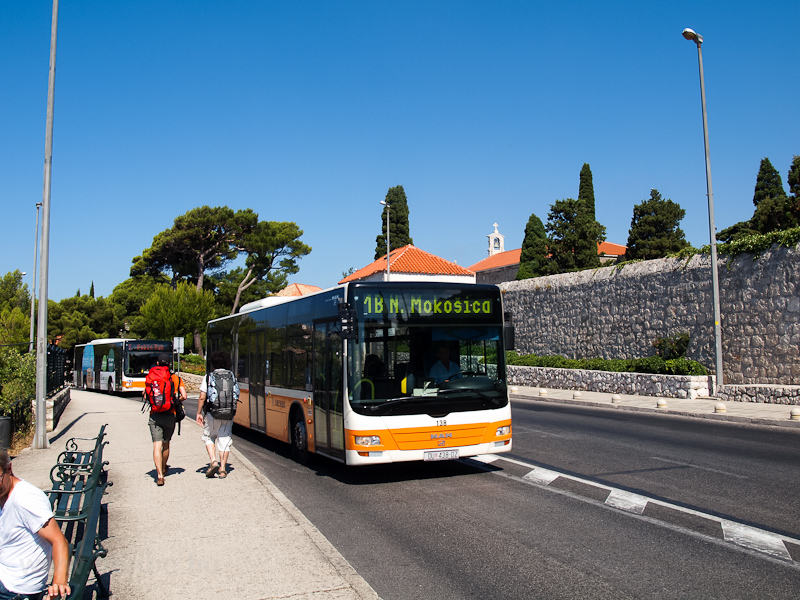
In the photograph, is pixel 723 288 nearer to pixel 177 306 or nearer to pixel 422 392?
pixel 422 392

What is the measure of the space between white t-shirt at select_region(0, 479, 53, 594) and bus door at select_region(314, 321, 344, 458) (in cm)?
515

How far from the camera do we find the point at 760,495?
7.46 m

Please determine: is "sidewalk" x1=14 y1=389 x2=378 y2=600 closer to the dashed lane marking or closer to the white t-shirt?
the white t-shirt

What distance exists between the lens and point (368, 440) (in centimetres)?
812

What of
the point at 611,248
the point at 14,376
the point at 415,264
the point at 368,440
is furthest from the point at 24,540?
the point at 611,248

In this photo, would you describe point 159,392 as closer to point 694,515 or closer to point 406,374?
point 406,374

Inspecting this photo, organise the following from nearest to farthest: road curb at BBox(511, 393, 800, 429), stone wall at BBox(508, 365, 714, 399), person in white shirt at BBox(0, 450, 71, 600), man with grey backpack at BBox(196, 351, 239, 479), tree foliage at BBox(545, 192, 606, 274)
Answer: person in white shirt at BBox(0, 450, 71, 600), man with grey backpack at BBox(196, 351, 239, 479), road curb at BBox(511, 393, 800, 429), stone wall at BBox(508, 365, 714, 399), tree foliage at BBox(545, 192, 606, 274)

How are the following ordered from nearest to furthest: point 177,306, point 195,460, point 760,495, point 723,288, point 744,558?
point 744,558
point 760,495
point 195,460
point 723,288
point 177,306

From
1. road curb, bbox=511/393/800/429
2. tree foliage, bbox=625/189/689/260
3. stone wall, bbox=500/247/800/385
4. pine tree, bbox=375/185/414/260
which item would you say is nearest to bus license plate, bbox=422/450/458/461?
road curb, bbox=511/393/800/429

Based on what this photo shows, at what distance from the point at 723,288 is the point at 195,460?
17162 mm

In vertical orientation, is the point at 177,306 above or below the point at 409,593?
above

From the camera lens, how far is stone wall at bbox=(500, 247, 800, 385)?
18.8 metres

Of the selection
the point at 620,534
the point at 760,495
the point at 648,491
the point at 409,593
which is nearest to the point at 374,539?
the point at 409,593

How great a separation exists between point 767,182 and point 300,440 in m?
53.3
